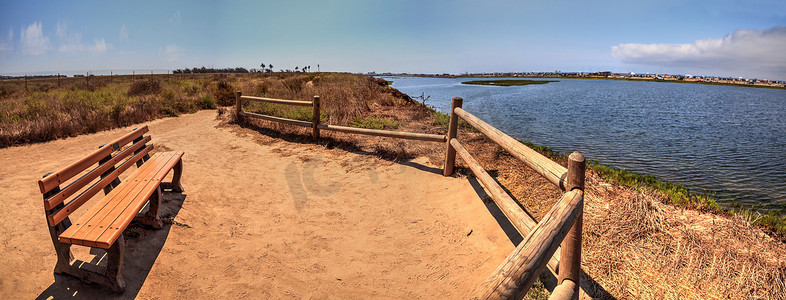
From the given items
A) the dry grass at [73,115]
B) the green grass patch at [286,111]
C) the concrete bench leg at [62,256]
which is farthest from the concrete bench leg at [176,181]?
the dry grass at [73,115]

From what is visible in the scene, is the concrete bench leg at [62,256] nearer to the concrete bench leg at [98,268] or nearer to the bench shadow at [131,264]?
the concrete bench leg at [98,268]

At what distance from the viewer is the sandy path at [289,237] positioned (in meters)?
3.07

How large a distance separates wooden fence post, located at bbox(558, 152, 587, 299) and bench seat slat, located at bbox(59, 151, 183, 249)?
327cm

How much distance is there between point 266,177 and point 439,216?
3281mm

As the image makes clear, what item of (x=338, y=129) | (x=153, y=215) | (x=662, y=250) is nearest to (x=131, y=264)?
(x=153, y=215)

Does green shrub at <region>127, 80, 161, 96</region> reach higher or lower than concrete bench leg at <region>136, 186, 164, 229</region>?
higher

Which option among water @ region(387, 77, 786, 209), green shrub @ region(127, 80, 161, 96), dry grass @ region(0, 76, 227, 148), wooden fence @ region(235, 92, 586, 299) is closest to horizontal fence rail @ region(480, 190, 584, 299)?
wooden fence @ region(235, 92, 586, 299)

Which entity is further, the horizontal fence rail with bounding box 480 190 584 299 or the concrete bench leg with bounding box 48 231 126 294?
the concrete bench leg with bounding box 48 231 126 294

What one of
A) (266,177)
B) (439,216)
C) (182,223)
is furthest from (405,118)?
(182,223)

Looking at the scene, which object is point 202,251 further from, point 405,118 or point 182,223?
point 405,118

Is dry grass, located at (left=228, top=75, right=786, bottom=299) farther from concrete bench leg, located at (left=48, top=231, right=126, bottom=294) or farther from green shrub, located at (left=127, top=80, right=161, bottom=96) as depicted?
green shrub, located at (left=127, top=80, right=161, bottom=96)

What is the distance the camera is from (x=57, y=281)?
2865mm

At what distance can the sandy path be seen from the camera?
10.1 feet

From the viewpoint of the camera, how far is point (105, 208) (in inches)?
115
